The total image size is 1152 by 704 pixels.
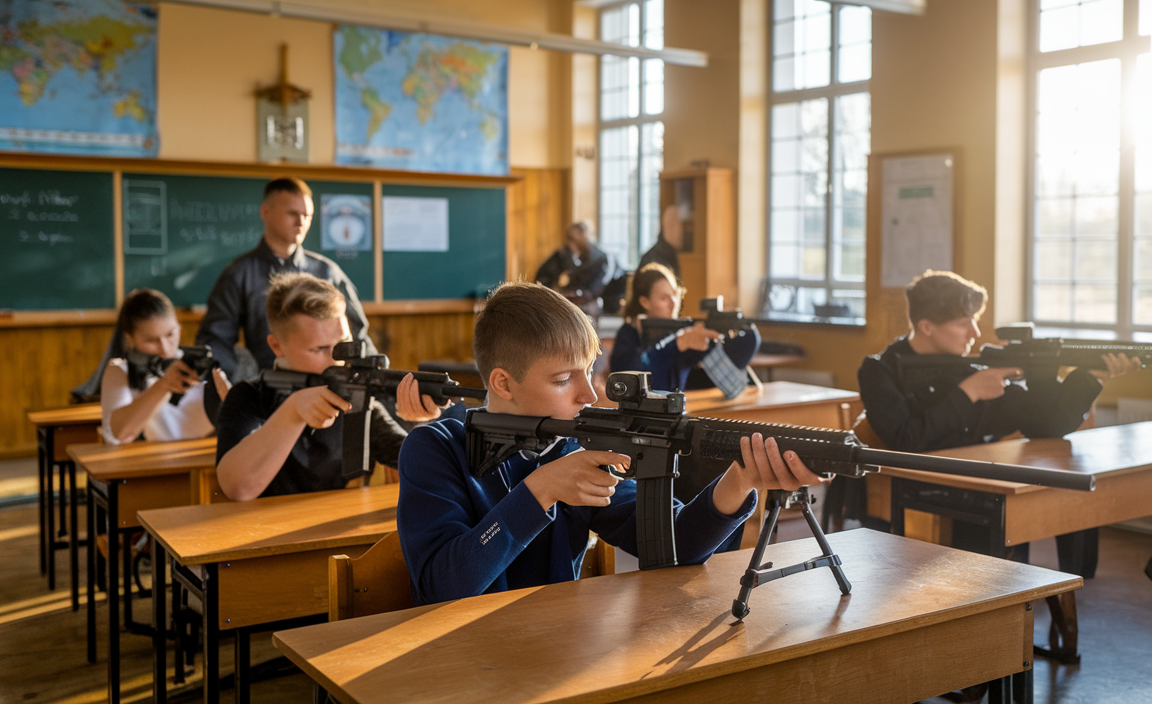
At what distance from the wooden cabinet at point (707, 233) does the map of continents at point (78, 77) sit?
14.0 ft

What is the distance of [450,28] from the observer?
23.8 feet

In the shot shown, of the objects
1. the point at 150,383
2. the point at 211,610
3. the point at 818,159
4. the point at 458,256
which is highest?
the point at 818,159

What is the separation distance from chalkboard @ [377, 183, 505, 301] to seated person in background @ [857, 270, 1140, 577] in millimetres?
5866

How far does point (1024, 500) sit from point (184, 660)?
2477mm

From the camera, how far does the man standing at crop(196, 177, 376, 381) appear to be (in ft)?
13.4

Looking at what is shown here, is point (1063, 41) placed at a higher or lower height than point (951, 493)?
higher

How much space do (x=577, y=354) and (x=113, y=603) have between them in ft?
5.56

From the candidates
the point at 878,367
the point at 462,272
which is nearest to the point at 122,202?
the point at 462,272

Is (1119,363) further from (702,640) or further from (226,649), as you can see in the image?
(226,649)

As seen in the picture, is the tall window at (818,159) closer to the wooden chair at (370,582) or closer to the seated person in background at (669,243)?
the seated person in background at (669,243)

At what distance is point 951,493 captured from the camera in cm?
268

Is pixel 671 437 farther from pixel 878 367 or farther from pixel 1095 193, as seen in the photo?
pixel 1095 193

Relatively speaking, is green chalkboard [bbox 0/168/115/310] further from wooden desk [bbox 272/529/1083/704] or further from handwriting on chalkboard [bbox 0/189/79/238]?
wooden desk [bbox 272/529/1083/704]

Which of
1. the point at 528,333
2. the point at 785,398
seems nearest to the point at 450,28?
the point at 785,398
